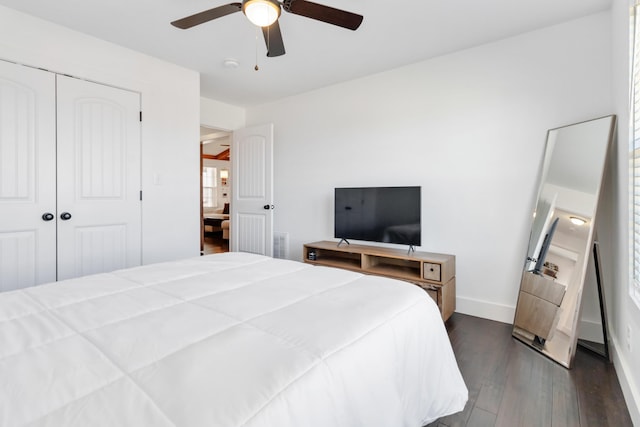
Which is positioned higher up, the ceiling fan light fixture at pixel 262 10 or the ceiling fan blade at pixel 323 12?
the ceiling fan blade at pixel 323 12

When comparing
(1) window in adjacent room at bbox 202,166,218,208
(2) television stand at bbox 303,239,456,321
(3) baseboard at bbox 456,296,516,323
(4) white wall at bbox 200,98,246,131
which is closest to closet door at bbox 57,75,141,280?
(4) white wall at bbox 200,98,246,131

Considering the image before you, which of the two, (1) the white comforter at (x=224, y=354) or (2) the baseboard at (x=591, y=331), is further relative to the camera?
(2) the baseboard at (x=591, y=331)

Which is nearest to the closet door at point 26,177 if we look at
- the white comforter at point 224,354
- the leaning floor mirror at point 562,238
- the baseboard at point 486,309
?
the white comforter at point 224,354

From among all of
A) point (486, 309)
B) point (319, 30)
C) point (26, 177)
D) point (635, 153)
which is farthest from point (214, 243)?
point (635, 153)

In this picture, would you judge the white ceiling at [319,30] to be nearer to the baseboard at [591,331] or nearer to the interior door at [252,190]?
the interior door at [252,190]

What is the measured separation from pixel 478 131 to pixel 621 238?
139cm

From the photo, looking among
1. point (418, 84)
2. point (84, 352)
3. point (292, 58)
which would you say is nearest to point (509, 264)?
point (418, 84)

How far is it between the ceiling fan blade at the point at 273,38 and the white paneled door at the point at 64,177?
171 centimetres

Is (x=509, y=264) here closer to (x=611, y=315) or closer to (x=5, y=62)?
(x=611, y=315)

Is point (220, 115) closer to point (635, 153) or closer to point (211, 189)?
point (635, 153)

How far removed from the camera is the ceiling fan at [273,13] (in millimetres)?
1622

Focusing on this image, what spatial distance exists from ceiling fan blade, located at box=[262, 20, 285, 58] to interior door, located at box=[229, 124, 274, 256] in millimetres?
2130

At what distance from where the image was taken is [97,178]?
2854 mm

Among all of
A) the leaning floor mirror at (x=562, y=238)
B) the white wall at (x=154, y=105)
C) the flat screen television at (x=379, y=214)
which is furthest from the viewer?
the flat screen television at (x=379, y=214)
